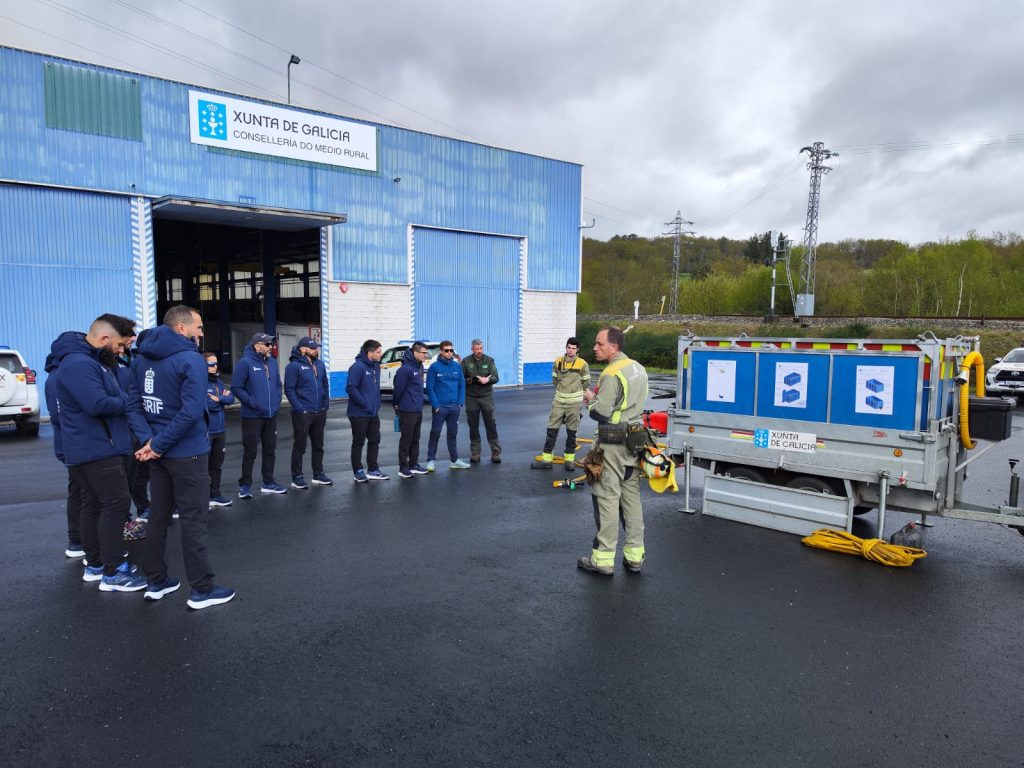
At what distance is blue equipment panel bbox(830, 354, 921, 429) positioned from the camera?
6.11 meters

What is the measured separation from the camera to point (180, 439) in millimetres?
4672

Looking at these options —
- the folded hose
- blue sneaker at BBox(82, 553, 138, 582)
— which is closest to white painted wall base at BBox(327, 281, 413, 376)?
blue sneaker at BBox(82, 553, 138, 582)

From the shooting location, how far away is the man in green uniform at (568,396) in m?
9.88

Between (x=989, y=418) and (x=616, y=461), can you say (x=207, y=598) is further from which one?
(x=989, y=418)

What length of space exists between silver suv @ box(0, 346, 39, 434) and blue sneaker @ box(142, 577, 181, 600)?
9704 mm

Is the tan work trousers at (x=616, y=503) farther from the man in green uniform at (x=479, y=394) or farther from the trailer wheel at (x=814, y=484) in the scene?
the man in green uniform at (x=479, y=394)

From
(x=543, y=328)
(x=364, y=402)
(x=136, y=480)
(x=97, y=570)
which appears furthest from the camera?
(x=543, y=328)

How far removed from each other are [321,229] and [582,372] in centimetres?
1275

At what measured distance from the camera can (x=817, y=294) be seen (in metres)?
63.2

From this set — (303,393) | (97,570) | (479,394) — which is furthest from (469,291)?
(97,570)

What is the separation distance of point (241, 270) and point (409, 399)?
2075 centimetres

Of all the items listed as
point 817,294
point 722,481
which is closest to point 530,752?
point 722,481

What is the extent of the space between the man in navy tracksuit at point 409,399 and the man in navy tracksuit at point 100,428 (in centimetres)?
445

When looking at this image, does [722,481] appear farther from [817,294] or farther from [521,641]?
[817,294]
